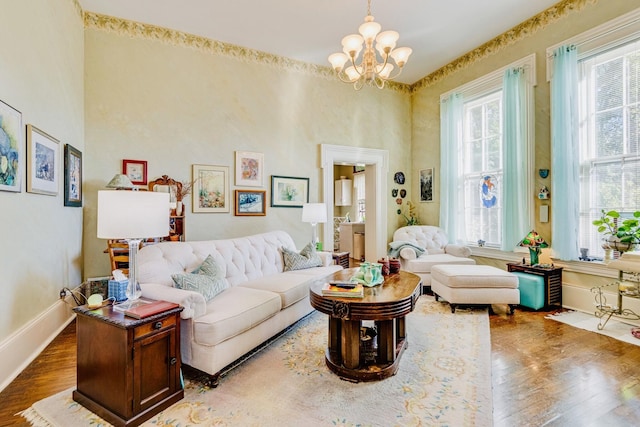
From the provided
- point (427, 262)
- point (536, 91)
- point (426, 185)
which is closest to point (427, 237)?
point (427, 262)

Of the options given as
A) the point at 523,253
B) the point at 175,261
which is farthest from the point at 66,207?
the point at 523,253

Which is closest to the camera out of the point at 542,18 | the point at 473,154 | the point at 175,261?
the point at 175,261

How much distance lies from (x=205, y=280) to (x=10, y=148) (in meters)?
1.77

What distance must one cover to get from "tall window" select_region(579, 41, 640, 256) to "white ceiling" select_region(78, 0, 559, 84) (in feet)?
3.80

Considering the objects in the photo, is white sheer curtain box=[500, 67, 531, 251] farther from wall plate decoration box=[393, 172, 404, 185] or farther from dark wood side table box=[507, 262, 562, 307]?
wall plate decoration box=[393, 172, 404, 185]

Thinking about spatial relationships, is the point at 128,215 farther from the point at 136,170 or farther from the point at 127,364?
the point at 136,170

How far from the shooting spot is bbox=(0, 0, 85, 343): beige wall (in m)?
2.40

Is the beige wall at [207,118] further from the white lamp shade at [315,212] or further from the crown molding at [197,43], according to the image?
the white lamp shade at [315,212]

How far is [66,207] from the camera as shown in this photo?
355 cm

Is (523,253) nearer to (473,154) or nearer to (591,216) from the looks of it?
(591,216)

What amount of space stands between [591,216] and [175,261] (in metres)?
4.82

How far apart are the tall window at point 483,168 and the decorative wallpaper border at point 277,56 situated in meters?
0.75

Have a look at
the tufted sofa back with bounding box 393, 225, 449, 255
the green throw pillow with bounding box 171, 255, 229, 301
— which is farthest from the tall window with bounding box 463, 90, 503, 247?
the green throw pillow with bounding box 171, 255, 229, 301

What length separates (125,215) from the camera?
6.17 ft
